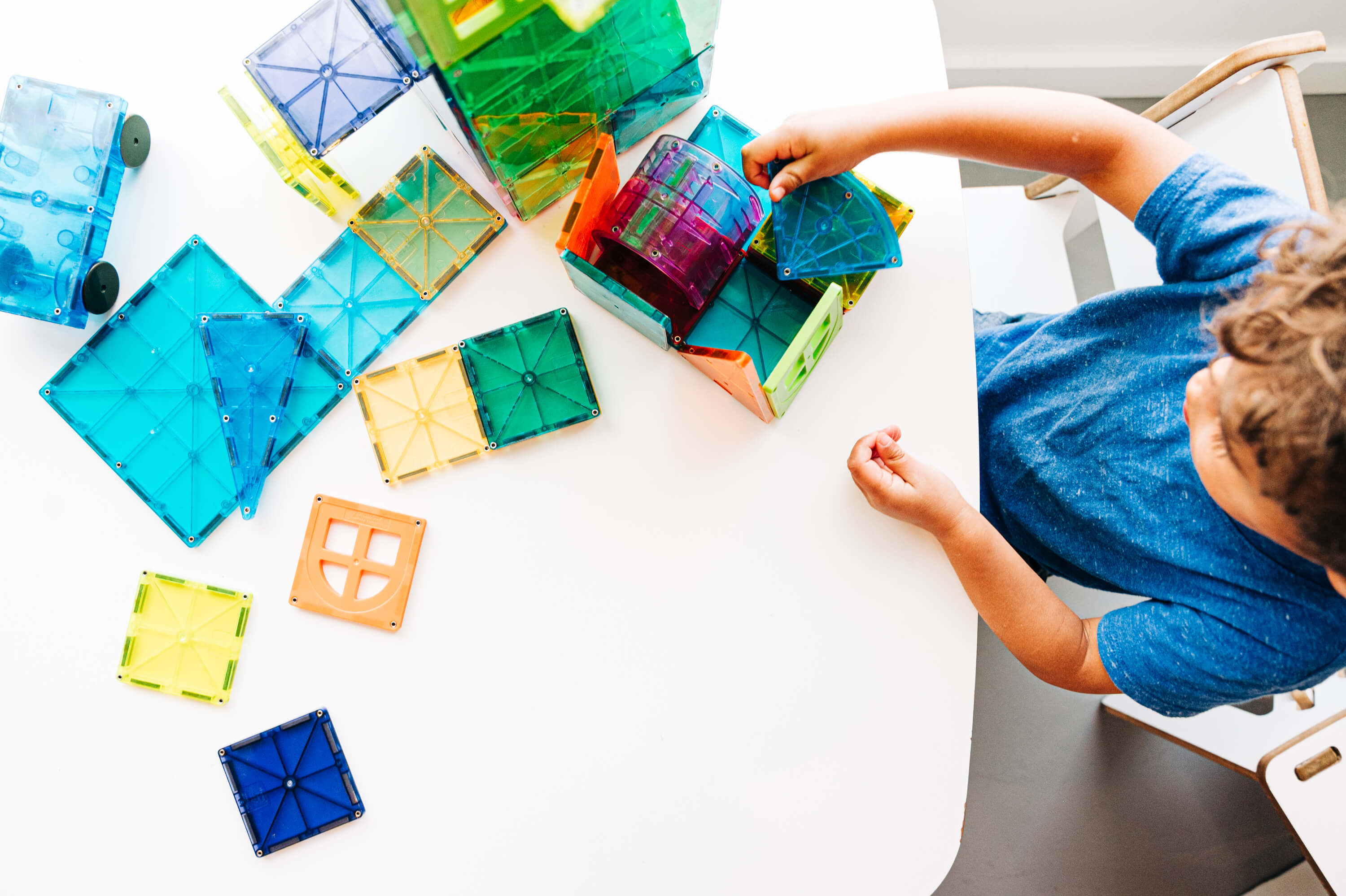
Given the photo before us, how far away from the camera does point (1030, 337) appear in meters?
0.78

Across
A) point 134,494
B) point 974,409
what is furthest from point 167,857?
point 974,409

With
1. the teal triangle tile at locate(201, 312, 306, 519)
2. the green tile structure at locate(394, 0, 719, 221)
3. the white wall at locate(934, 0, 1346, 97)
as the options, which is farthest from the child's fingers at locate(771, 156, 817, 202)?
the white wall at locate(934, 0, 1346, 97)

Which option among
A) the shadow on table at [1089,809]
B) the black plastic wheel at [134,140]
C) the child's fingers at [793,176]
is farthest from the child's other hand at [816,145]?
the shadow on table at [1089,809]

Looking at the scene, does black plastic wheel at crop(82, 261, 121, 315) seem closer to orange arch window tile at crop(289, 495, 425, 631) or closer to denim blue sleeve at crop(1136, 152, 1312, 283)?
orange arch window tile at crop(289, 495, 425, 631)

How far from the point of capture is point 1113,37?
4.42 feet

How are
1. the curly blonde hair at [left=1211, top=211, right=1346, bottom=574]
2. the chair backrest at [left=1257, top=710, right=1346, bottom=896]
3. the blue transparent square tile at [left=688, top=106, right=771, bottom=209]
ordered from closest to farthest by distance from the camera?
the curly blonde hair at [left=1211, top=211, right=1346, bottom=574], the blue transparent square tile at [left=688, top=106, right=771, bottom=209], the chair backrest at [left=1257, top=710, right=1346, bottom=896]

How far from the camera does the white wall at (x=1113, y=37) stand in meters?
1.29

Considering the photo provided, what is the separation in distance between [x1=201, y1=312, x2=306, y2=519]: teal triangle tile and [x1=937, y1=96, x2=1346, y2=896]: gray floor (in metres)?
1.10

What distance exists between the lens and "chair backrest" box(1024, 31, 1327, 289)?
0.72m

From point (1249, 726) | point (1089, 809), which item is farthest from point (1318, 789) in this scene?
point (1089, 809)

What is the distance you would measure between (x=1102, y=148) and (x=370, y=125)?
2.15 ft

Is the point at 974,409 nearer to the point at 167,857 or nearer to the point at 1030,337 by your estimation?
the point at 1030,337

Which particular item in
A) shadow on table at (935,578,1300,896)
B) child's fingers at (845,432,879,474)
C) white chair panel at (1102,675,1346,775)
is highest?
child's fingers at (845,432,879,474)

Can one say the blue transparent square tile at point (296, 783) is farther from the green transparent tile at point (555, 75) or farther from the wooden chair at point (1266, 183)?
the wooden chair at point (1266, 183)
